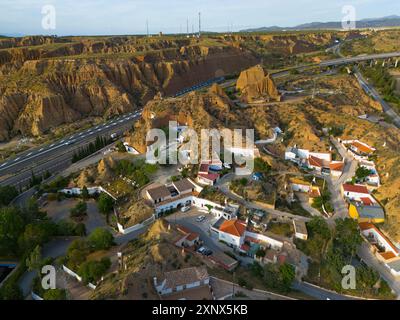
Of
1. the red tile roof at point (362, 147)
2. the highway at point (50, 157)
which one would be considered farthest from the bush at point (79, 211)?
the red tile roof at point (362, 147)

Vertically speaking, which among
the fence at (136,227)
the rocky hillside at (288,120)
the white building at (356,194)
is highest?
the rocky hillside at (288,120)

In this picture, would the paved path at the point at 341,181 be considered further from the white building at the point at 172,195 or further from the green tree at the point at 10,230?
the green tree at the point at 10,230

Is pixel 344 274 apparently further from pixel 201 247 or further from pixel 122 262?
pixel 122 262

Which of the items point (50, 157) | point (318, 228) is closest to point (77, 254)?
point (318, 228)

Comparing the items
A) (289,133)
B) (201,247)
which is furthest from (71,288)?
(289,133)

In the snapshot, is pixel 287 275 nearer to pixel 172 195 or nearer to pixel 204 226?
pixel 204 226

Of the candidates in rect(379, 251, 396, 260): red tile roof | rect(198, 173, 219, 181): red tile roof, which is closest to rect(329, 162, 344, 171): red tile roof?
rect(379, 251, 396, 260): red tile roof
